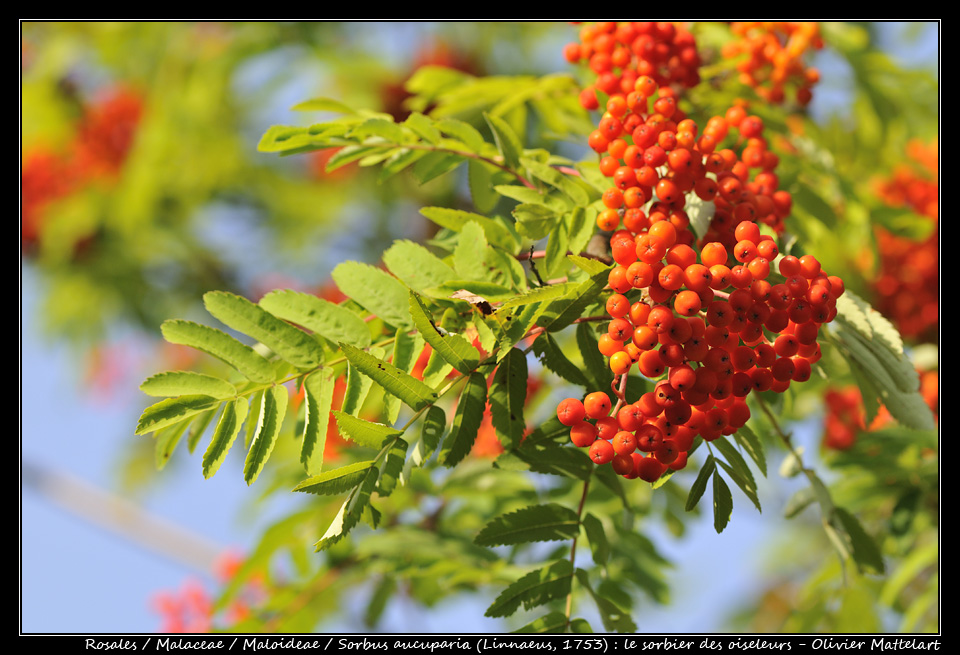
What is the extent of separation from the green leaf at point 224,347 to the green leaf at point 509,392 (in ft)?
1.33

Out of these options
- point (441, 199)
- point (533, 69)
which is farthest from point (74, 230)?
point (533, 69)

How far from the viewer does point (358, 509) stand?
1.21 meters

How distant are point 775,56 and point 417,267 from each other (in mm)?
1206

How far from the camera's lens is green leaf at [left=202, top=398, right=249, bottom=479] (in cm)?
127

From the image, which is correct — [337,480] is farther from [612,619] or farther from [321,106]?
[321,106]

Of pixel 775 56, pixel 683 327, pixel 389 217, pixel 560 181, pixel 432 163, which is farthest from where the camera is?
pixel 389 217

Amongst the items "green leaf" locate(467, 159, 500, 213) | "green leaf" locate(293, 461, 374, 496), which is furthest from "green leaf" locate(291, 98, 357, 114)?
"green leaf" locate(293, 461, 374, 496)

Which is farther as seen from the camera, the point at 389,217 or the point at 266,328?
the point at 389,217

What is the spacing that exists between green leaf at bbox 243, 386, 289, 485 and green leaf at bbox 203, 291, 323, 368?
7 centimetres

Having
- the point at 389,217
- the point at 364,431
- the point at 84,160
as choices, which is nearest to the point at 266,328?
the point at 364,431

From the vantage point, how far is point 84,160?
486 cm

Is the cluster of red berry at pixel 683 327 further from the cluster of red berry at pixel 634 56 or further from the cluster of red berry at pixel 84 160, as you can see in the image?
the cluster of red berry at pixel 84 160

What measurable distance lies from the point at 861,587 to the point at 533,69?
3.34 metres

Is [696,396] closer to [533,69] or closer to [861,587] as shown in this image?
[861,587]
